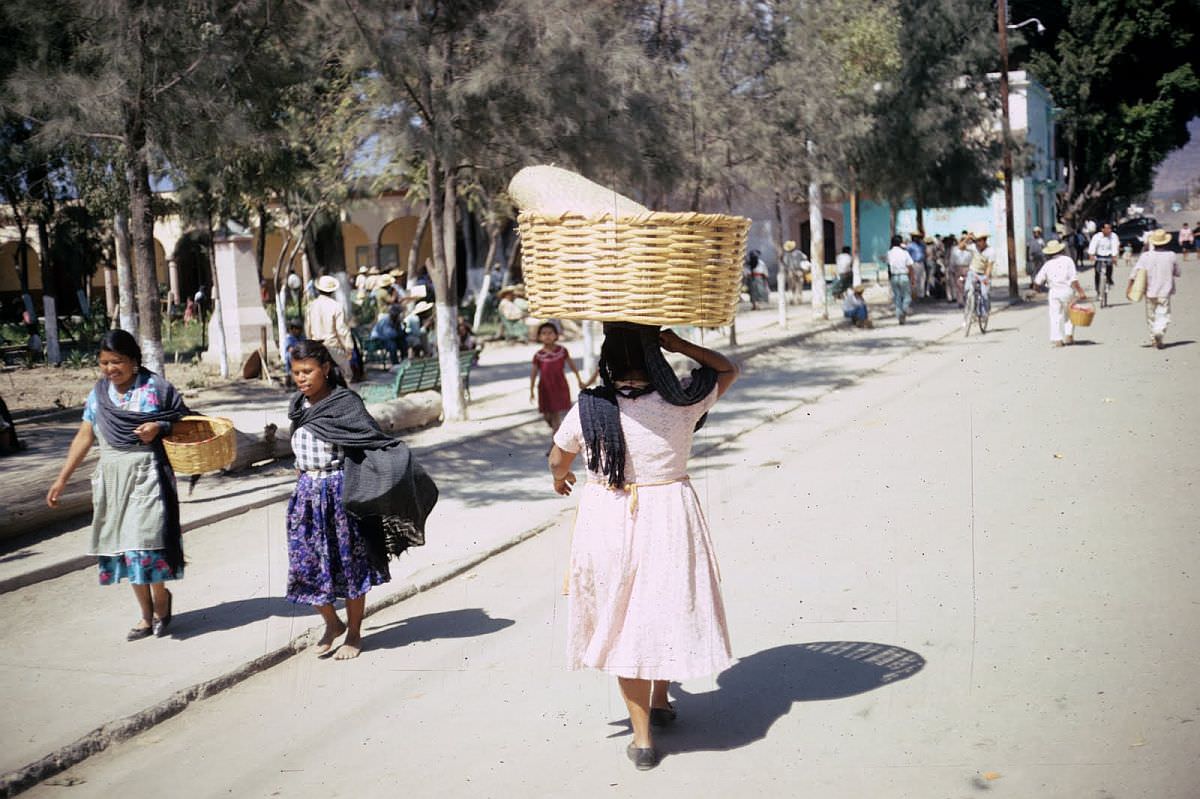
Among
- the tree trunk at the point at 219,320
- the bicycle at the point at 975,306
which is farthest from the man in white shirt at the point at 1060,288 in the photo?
the tree trunk at the point at 219,320

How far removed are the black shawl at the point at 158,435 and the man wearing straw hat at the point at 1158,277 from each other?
47.1 feet

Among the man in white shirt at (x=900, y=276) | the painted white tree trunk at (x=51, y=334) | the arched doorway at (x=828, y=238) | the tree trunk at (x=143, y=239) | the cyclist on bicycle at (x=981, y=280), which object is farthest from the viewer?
the arched doorway at (x=828, y=238)

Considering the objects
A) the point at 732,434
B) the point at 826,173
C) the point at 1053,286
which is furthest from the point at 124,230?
the point at 1053,286

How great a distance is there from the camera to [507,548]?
28.5 ft

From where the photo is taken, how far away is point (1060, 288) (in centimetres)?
1884

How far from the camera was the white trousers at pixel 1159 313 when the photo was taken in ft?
57.1

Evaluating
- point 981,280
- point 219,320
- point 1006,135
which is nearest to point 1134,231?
point 1006,135

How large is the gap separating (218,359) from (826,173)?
11.9 metres

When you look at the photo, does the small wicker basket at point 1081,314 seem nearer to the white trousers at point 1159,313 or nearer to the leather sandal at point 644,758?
the white trousers at point 1159,313

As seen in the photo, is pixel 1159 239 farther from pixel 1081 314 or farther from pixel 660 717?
pixel 660 717

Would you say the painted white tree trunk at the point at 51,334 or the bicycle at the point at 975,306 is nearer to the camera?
the painted white tree trunk at the point at 51,334

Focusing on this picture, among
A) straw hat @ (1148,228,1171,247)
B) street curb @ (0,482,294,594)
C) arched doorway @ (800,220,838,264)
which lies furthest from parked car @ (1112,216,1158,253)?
street curb @ (0,482,294,594)

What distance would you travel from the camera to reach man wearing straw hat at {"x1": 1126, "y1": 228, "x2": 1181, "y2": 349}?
17172 mm

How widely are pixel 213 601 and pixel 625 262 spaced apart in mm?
4435
